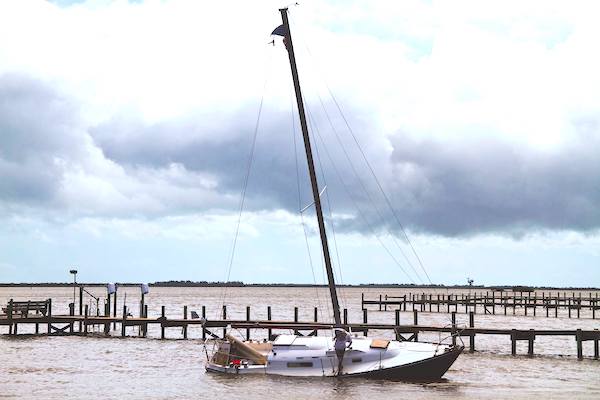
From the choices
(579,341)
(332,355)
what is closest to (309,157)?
(332,355)

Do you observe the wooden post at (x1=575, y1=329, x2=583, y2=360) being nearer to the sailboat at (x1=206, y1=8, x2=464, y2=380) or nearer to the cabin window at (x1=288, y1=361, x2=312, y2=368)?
the sailboat at (x1=206, y1=8, x2=464, y2=380)

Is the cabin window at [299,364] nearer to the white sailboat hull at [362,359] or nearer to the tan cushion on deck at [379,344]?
the white sailboat hull at [362,359]

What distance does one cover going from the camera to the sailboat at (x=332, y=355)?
32938mm

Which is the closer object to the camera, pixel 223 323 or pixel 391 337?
pixel 223 323

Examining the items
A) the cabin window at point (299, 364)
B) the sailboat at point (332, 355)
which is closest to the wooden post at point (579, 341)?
the sailboat at point (332, 355)

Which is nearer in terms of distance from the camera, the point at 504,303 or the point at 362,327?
the point at 362,327

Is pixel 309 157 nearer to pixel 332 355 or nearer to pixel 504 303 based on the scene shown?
pixel 332 355

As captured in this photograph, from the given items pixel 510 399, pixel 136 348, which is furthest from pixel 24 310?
pixel 510 399

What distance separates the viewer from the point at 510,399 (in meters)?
30.6

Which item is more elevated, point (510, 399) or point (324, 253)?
point (324, 253)

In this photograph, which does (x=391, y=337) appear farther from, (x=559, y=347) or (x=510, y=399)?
(x=510, y=399)

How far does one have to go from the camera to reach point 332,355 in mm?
33250

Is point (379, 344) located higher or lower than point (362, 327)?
higher

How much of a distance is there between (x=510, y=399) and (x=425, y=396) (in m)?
3.25
